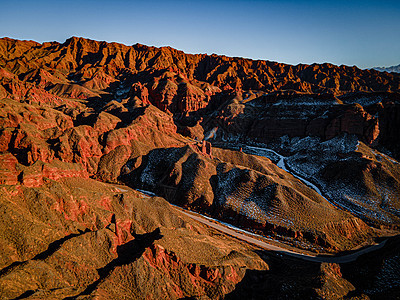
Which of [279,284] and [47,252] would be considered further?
[279,284]

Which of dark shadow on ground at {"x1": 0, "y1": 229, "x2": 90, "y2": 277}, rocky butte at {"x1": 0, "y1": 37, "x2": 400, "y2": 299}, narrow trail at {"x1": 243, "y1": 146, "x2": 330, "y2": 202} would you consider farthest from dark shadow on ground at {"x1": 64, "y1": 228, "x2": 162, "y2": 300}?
narrow trail at {"x1": 243, "y1": 146, "x2": 330, "y2": 202}

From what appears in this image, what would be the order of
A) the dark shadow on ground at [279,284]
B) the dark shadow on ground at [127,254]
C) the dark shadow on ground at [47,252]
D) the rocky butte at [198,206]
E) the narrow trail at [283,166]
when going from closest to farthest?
the dark shadow on ground at [47,252], the dark shadow on ground at [127,254], the rocky butte at [198,206], the dark shadow on ground at [279,284], the narrow trail at [283,166]

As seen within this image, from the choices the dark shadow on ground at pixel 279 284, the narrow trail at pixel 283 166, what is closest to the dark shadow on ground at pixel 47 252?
the dark shadow on ground at pixel 279 284

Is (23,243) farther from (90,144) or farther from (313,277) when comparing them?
(90,144)

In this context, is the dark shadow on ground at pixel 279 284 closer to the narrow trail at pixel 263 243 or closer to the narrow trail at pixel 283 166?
the narrow trail at pixel 263 243

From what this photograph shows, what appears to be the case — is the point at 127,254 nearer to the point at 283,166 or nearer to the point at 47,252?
the point at 47,252

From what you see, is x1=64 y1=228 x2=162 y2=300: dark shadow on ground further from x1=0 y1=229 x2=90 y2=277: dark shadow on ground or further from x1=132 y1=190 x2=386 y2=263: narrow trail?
x1=132 y1=190 x2=386 y2=263: narrow trail

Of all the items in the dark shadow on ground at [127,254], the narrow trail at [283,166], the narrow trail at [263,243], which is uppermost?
the narrow trail at [283,166]

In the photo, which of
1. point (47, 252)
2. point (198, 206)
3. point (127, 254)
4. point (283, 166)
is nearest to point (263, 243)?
point (198, 206)
